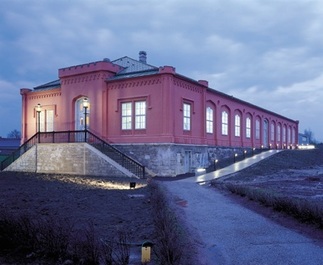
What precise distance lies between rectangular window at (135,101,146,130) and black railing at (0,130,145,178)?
8.23 feet

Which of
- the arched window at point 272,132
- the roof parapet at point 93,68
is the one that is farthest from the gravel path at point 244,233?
the arched window at point 272,132

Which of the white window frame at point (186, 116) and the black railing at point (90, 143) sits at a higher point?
the white window frame at point (186, 116)

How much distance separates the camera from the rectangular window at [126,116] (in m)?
25.2

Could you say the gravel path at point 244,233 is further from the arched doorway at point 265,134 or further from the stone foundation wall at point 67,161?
the arched doorway at point 265,134

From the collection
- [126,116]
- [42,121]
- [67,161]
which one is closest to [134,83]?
[126,116]

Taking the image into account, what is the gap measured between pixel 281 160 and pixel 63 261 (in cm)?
2781

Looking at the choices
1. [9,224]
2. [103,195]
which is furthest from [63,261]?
[103,195]

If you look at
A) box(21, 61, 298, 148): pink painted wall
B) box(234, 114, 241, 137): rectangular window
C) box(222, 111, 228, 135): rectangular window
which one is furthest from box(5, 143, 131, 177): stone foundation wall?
box(234, 114, 241, 137): rectangular window

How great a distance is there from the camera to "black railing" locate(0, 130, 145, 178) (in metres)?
22.0

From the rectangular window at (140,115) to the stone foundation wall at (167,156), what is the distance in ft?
5.00

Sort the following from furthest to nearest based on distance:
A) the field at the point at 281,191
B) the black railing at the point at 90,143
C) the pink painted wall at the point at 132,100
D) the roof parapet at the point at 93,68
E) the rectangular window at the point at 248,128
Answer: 1. the rectangular window at the point at 248,128
2. the roof parapet at the point at 93,68
3. the pink painted wall at the point at 132,100
4. the black railing at the point at 90,143
5. the field at the point at 281,191

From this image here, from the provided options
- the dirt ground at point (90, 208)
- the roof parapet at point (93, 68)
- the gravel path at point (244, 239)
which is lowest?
the gravel path at point (244, 239)

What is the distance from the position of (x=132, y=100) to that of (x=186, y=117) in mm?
4126

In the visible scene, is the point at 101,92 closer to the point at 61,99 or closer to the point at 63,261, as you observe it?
the point at 61,99
